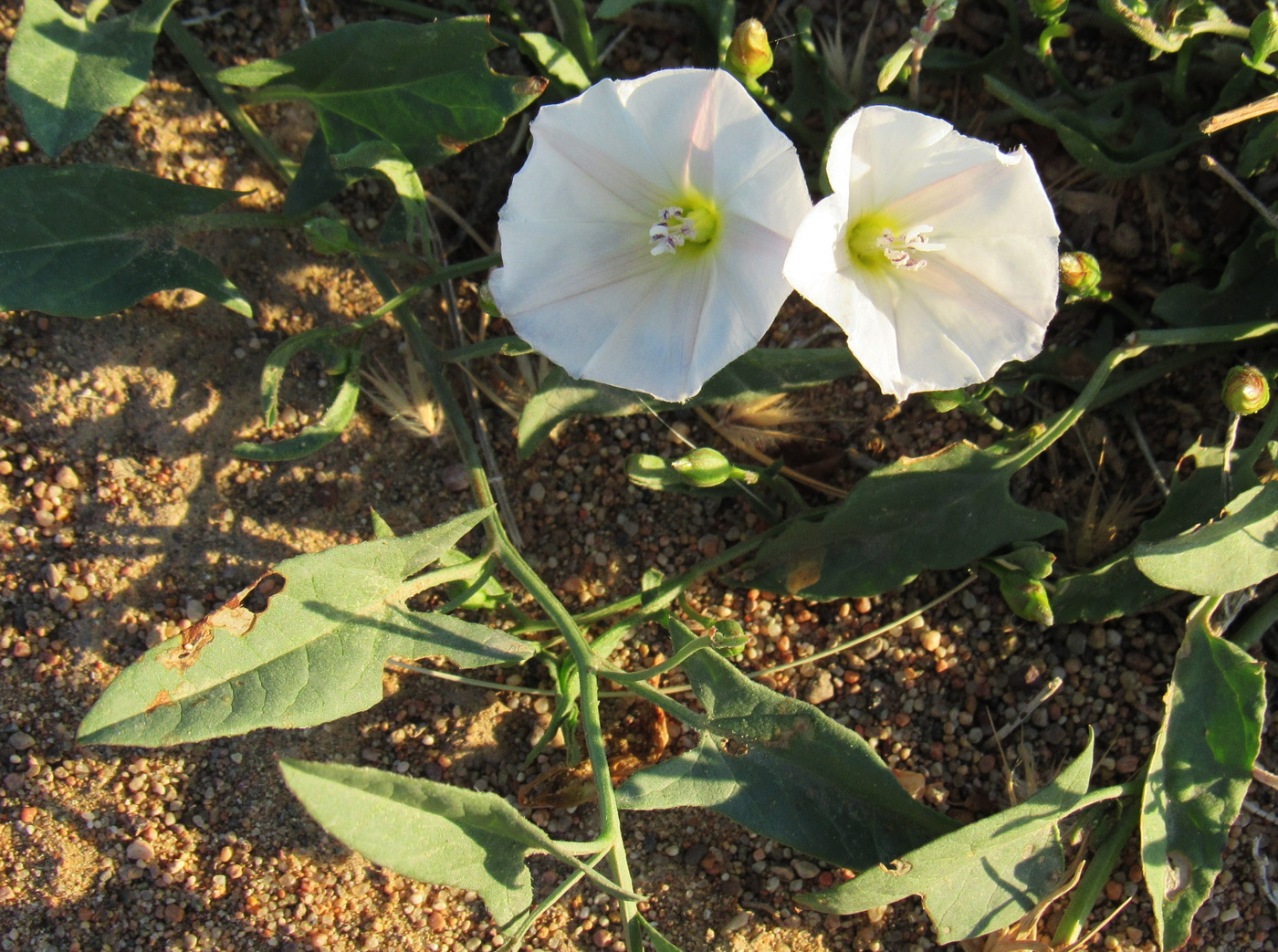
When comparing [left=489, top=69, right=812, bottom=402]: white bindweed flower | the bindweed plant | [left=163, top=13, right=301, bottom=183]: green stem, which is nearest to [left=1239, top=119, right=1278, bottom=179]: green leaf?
the bindweed plant

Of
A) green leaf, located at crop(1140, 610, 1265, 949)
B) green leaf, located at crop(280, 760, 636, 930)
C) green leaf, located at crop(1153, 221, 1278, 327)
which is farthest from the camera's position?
green leaf, located at crop(1153, 221, 1278, 327)

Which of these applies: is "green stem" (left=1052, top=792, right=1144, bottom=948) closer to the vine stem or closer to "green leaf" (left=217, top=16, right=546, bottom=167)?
the vine stem

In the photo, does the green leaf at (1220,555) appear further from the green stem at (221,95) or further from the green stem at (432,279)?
the green stem at (221,95)

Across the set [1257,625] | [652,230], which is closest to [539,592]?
[652,230]

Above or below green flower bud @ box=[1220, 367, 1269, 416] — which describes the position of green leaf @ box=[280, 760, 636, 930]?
below

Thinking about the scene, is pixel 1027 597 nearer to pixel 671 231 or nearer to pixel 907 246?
pixel 907 246

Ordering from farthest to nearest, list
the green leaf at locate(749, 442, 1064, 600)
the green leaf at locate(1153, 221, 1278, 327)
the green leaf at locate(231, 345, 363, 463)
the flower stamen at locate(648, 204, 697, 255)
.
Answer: the green leaf at locate(1153, 221, 1278, 327) < the green leaf at locate(749, 442, 1064, 600) < the green leaf at locate(231, 345, 363, 463) < the flower stamen at locate(648, 204, 697, 255)

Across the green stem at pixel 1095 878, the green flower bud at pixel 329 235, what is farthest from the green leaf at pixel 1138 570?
the green flower bud at pixel 329 235
